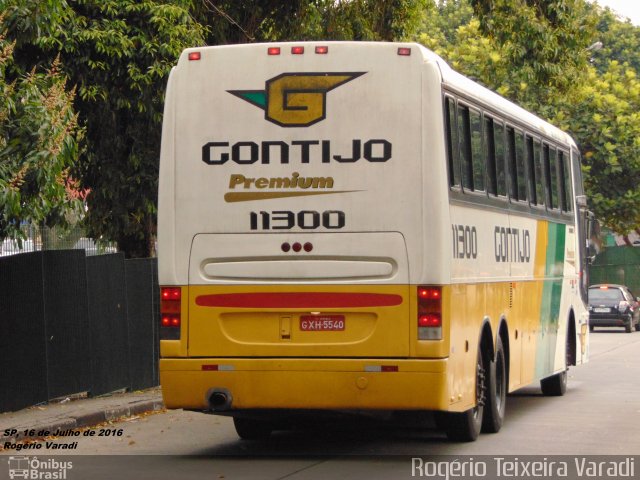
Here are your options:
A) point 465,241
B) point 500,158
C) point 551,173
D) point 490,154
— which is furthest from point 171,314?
point 551,173

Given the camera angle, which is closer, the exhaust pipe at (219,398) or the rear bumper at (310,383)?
the rear bumper at (310,383)

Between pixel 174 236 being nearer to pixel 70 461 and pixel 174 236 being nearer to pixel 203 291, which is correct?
pixel 203 291

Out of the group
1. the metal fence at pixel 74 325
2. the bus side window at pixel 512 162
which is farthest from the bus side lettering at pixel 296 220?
the metal fence at pixel 74 325

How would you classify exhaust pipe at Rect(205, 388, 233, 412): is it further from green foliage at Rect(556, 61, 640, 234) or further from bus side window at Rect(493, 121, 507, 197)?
green foliage at Rect(556, 61, 640, 234)

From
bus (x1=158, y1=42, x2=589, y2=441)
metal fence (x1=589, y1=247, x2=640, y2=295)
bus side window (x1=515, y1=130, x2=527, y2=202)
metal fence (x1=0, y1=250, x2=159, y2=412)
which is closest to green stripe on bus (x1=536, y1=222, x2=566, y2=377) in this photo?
bus side window (x1=515, y1=130, x2=527, y2=202)

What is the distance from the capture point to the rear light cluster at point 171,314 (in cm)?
1147

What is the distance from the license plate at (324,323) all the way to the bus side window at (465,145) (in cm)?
185

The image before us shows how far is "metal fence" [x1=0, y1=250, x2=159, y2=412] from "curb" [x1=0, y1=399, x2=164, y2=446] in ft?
2.58

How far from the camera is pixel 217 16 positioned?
2088 cm

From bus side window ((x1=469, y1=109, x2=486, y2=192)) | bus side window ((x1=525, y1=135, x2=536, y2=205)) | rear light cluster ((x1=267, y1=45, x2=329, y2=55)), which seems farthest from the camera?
bus side window ((x1=525, y1=135, x2=536, y2=205))

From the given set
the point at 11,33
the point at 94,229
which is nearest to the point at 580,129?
the point at 94,229

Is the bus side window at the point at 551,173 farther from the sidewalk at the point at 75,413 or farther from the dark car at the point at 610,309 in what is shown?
the dark car at the point at 610,309

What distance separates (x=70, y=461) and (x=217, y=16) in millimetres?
10613

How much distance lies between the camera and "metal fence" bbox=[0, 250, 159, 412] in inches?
589
